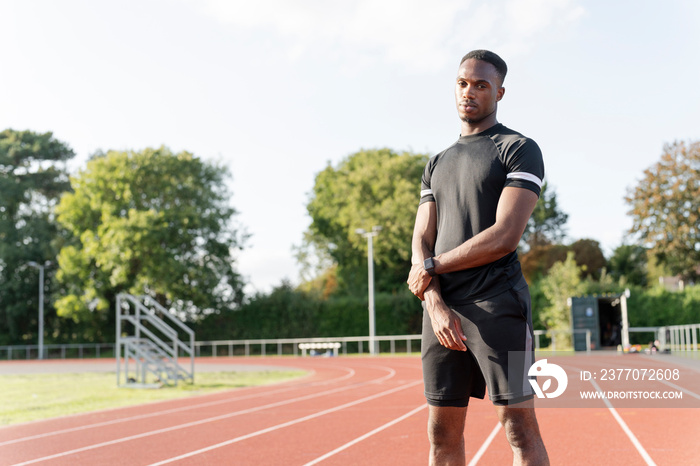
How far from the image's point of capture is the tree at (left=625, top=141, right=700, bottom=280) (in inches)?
1273

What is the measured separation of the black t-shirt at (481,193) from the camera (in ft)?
7.54

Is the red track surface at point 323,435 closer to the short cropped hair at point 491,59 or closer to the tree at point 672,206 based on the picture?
the short cropped hair at point 491,59

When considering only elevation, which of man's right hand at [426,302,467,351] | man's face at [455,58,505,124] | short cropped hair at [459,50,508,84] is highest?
short cropped hair at [459,50,508,84]

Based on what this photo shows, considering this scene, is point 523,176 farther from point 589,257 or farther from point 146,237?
point 589,257

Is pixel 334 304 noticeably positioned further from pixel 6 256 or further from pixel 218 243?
pixel 6 256

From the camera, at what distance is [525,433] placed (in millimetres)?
2240

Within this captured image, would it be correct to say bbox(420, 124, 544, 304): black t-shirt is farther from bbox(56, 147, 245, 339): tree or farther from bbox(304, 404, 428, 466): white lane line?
bbox(56, 147, 245, 339): tree

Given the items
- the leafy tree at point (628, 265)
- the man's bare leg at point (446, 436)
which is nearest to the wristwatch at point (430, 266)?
the man's bare leg at point (446, 436)

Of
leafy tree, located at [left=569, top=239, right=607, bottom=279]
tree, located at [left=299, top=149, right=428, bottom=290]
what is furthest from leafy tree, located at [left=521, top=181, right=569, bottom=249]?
tree, located at [left=299, top=149, right=428, bottom=290]

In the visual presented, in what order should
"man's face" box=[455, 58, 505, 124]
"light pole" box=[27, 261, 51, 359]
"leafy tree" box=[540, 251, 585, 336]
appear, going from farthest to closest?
"light pole" box=[27, 261, 51, 359] → "leafy tree" box=[540, 251, 585, 336] → "man's face" box=[455, 58, 505, 124]

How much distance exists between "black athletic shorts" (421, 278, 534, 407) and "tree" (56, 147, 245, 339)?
31.7 m

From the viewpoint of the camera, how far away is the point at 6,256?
3709cm

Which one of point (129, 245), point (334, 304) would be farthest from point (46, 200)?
point (334, 304)

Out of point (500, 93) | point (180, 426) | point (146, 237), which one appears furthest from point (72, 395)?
point (146, 237)
